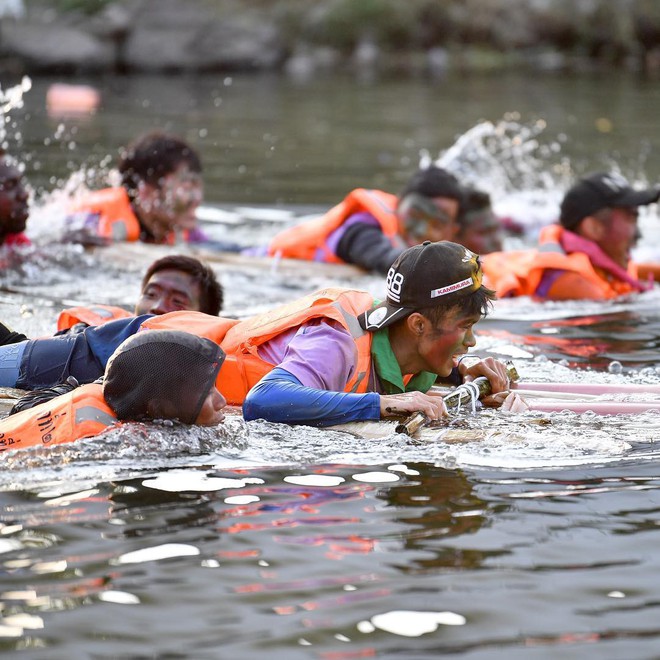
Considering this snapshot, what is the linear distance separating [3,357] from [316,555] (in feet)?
7.22

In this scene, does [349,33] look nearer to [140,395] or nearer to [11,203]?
[11,203]

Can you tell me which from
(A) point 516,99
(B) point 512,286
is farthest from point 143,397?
(A) point 516,99

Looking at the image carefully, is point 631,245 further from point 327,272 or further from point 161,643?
point 161,643

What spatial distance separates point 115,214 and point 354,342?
5.10m

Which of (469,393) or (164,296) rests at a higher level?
(164,296)

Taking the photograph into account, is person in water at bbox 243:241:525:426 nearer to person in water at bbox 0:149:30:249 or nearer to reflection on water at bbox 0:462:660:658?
reflection on water at bbox 0:462:660:658

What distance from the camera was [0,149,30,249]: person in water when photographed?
884 centimetres

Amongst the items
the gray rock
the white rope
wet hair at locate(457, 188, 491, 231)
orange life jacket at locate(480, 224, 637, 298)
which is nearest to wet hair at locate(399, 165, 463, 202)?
wet hair at locate(457, 188, 491, 231)

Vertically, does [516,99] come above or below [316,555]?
above

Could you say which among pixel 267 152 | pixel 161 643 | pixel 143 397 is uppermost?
pixel 267 152

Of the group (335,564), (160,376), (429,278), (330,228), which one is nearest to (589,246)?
(330,228)

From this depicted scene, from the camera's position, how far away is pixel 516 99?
75.5ft

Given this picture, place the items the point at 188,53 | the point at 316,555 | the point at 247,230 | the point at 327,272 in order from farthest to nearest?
→ the point at 188,53, the point at 247,230, the point at 327,272, the point at 316,555

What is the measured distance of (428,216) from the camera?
9.59 m
